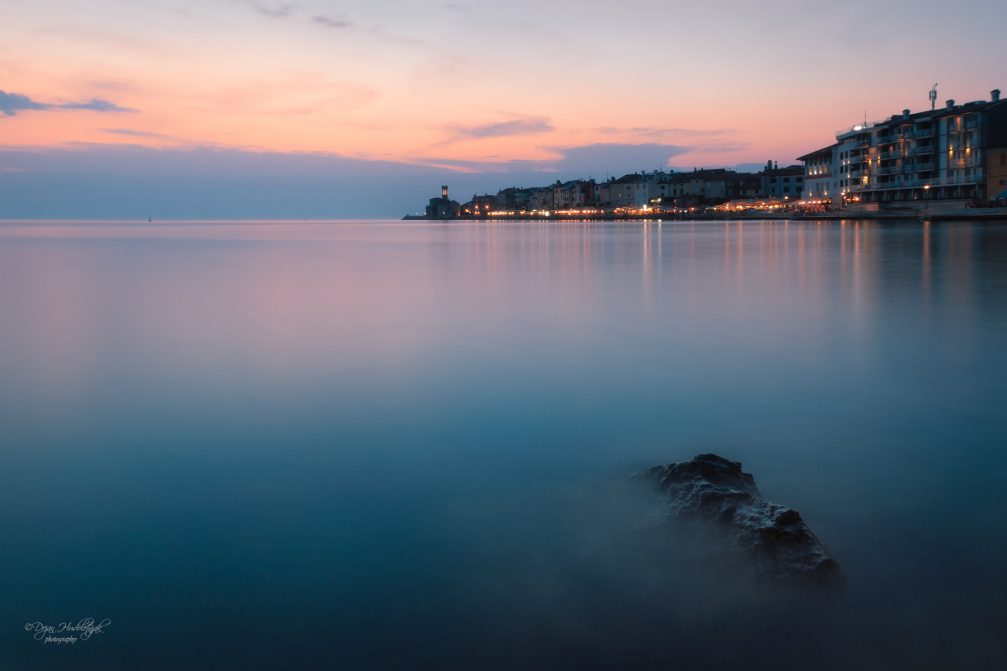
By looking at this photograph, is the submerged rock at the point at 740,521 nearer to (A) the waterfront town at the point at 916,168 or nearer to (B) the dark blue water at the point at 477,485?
(B) the dark blue water at the point at 477,485

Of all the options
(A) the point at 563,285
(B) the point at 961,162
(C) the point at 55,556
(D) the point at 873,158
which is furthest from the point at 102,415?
(D) the point at 873,158

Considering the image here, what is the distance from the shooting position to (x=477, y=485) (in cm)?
650

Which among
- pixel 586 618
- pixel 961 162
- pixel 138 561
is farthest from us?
pixel 961 162

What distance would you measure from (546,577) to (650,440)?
10.5ft

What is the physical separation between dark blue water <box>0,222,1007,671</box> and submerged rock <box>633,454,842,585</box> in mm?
256

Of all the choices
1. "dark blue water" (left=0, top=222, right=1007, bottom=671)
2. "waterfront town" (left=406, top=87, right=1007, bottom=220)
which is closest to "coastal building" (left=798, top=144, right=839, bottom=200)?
"waterfront town" (left=406, top=87, right=1007, bottom=220)

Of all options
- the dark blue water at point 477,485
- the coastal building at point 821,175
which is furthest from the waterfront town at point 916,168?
the dark blue water at point 477,485

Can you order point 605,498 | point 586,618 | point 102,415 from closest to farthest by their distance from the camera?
point 586,618 → point 605,498 → point 102,415

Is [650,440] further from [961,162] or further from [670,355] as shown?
[961,162]

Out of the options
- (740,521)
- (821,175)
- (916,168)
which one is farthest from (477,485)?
(821,175)

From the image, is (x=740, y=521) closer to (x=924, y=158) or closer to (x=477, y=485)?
(x=477, y=485)

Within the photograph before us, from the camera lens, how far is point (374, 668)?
3.92 m

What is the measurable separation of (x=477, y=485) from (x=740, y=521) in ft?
7.57

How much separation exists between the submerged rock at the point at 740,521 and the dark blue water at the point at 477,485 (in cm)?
26
